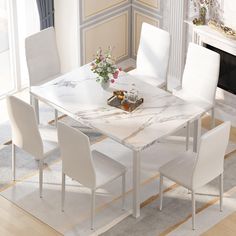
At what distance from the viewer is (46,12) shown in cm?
838

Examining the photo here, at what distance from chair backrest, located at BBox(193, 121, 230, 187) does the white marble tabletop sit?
17.5 inches

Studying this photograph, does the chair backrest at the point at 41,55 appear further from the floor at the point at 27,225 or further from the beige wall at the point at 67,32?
the floor at the point at 27,225

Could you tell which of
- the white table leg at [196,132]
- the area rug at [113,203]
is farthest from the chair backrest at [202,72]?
the area rug at [113,203]

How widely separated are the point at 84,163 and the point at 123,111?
80 centimetres

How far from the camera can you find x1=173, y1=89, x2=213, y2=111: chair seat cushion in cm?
739

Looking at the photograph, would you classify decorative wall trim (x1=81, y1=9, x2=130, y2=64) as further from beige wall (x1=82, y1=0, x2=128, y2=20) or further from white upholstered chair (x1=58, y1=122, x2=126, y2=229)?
white upholstered chair (x1=58, y1=122, x2=126, y2=229)

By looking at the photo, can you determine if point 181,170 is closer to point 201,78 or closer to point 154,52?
point 201,78

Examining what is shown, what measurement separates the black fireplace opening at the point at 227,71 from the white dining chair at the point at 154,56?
69 centimetres

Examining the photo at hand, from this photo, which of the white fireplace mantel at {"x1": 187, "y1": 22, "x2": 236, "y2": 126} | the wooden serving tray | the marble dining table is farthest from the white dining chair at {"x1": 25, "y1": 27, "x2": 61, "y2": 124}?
the white fireplace mantel at {"x1": 187, "y1": 22, "x2": 236, "y2": 126}

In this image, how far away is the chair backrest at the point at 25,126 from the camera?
6.54 metres

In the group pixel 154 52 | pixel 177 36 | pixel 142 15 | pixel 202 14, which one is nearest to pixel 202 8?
pixel 202 14

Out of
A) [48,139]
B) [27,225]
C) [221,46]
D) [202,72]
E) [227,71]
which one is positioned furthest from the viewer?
[227,71]

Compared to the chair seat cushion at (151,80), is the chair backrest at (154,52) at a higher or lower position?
higher

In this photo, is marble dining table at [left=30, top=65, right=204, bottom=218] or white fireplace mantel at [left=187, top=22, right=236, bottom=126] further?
white fireplace mantel at [left=187, top=22, right=236, bottom=126]
